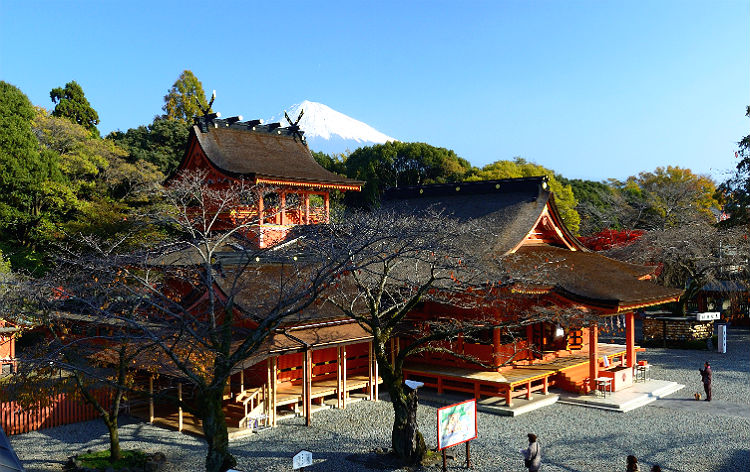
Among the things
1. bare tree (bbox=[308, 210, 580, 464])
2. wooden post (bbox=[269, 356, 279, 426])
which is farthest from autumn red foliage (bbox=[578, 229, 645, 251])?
wooden post (bbox=[269, 356, 279, 426])

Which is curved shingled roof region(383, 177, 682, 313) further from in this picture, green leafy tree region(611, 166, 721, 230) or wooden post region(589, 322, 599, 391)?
green leafy tree region(611, 166, 721, 230)

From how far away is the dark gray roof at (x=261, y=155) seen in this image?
72.2 feet

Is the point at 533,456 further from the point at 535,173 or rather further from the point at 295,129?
the point at 535,173

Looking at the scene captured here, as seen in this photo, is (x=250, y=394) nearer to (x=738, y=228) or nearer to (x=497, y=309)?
(x=497, y=309)

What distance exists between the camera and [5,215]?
28.0m

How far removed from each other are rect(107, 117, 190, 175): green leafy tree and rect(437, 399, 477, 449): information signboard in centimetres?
3055

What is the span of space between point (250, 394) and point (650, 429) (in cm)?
1059

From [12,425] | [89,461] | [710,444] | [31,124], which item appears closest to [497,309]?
[710,444]

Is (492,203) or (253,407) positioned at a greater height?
(492,203)

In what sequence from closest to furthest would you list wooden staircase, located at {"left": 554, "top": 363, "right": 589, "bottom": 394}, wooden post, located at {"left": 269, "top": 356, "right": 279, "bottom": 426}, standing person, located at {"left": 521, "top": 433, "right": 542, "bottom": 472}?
standing person, located at {"left": 521, "top": 433, "right": 542, "bottom": 472}, wooden post, located at {"left": 269, "top": 356, "right": 279, "bottom": 426}, wooden staircase, located at {"left": 554, "top": 363, "right": 589, "bottom": 394}

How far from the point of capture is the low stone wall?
29.5m

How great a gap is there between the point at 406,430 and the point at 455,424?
1.08m

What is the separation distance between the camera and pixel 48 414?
16.2 m

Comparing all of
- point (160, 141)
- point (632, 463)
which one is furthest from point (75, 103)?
point (632, 463)
